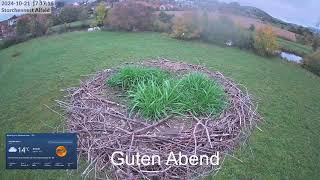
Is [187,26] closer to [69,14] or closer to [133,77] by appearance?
[133,77]

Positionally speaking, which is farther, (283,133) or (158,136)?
(283,133)

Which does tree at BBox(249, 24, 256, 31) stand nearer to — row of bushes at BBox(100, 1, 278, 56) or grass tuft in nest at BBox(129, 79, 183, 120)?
row of bushes at BBox(100, 1, 278, 56)

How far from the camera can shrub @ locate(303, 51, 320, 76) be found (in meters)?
3.61

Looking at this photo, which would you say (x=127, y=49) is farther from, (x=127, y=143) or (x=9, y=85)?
(x=127, y=143)

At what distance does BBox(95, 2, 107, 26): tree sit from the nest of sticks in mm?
1128

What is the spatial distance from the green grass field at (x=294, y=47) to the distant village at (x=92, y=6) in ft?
3.69

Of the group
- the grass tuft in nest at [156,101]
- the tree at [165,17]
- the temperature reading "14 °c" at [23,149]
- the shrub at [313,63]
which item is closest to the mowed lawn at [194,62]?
the shrub at [313,63]

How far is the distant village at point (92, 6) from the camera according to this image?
3.04m

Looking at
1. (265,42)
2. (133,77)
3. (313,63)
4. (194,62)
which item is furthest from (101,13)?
(313,63)

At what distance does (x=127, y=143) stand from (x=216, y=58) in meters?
2.38

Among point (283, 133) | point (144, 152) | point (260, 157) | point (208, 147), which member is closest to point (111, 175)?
point (144, 152)

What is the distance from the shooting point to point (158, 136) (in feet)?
8.76
